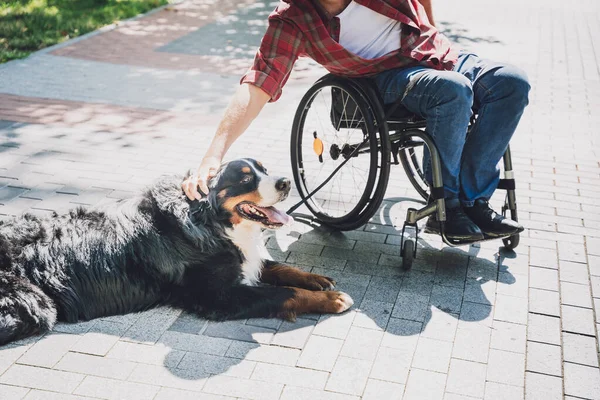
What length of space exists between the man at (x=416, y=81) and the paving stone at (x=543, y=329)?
1.78ft

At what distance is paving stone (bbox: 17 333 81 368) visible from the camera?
2.88 meters

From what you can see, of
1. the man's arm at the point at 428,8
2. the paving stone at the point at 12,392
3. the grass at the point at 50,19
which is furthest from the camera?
the grass at the point at 50,19

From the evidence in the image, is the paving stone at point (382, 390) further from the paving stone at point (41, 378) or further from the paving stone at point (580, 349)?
the paving stone at point (41, 378)

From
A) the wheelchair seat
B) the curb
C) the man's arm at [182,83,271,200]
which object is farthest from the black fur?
the curb

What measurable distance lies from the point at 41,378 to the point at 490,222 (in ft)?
8.03

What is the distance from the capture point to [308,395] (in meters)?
2.70

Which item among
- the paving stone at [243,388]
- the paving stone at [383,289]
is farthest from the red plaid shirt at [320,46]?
the paving stone at [243,388]

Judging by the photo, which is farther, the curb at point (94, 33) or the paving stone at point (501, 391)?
the curb at point (94, 33)

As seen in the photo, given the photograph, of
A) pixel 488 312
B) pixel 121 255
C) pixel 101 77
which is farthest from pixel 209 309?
pixel 101 77

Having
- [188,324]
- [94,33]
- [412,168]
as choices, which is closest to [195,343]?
[188,324]

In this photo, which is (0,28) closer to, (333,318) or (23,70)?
(23,70)

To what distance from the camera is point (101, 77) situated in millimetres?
7586

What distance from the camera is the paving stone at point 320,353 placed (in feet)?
9.52

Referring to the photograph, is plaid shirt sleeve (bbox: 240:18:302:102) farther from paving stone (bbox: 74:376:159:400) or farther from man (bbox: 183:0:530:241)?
paving stone (bbox: 74:376:159:400)
